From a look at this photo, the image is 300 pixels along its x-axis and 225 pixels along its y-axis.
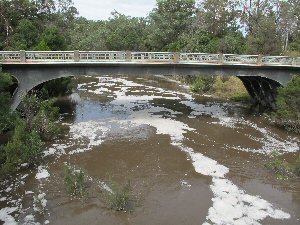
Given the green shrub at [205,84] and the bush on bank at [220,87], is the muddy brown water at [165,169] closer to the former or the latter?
the bush on bank at [220,87]

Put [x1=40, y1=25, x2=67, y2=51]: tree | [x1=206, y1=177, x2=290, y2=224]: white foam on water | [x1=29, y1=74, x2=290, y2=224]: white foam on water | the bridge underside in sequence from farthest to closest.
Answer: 1. [x1=40, y1=25, x2=67, y2=51]: tree
2. the bridge underside
3. [x1=29, y1=74, x2=290, y2=224]: white foam on water
4. [x1=206, y1=177, x2=290, y2=224]: white foam on water

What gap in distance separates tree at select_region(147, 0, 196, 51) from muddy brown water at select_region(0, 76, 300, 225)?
109 ft

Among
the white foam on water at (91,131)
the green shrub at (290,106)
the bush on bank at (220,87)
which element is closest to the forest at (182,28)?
the bush on bank at (220,87)

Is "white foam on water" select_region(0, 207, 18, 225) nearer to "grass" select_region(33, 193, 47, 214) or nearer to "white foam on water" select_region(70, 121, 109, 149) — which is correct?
"grass" select_region(33, 193, 47, 214)

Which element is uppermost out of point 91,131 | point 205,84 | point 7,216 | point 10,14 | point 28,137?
point 10,14

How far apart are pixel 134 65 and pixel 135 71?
597 mm

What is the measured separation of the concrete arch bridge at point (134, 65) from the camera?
28.5 m

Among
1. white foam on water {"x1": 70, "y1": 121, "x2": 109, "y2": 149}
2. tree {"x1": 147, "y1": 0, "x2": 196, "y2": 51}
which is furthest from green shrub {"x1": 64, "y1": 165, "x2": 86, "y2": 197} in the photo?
tree {"x1": 147, "y1": 0, "x2": 196, "y2": 51}

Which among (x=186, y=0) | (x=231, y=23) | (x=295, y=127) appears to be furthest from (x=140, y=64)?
(x=186, y=0)

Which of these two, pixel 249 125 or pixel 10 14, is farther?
pixel 10 14

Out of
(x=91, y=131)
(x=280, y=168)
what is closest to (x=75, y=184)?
(x=91, y=131)

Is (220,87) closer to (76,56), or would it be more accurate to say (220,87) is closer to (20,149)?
(76,56)

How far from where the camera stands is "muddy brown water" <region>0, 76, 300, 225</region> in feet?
54.4

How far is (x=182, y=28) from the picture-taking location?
69.2m
